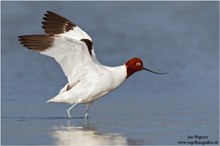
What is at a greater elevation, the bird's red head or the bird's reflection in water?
the bird's red head

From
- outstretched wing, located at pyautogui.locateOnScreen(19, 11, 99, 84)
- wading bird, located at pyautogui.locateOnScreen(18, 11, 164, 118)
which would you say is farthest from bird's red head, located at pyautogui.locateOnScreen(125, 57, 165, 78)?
outstretched wing, located at pyautogui.locateOnScreen(19, 11, 99, 84)

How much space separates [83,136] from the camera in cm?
1177

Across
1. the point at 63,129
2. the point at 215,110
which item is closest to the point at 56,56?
the point at 63,129

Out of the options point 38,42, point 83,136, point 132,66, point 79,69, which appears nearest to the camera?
point 83,136

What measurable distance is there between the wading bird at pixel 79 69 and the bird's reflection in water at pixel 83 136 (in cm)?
124

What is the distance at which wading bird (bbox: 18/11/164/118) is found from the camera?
13453 mm

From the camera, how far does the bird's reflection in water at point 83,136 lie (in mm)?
11227

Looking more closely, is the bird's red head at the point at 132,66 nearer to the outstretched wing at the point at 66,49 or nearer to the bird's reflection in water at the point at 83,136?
the outstretched wing at the point at 66,49

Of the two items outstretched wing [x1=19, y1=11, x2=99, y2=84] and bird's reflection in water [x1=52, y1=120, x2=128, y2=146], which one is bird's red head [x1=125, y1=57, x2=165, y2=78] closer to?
outstretched wing [x1=19, y1=11, x2=99, y2=84]

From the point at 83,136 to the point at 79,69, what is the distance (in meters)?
2.33

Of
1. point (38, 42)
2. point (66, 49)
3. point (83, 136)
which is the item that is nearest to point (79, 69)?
point (66, 49)

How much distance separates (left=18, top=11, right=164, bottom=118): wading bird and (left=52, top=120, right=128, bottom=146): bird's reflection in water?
1236mm

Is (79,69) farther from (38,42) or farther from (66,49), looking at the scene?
(38,42)

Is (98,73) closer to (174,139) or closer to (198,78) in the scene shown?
Answer: (174,139)
